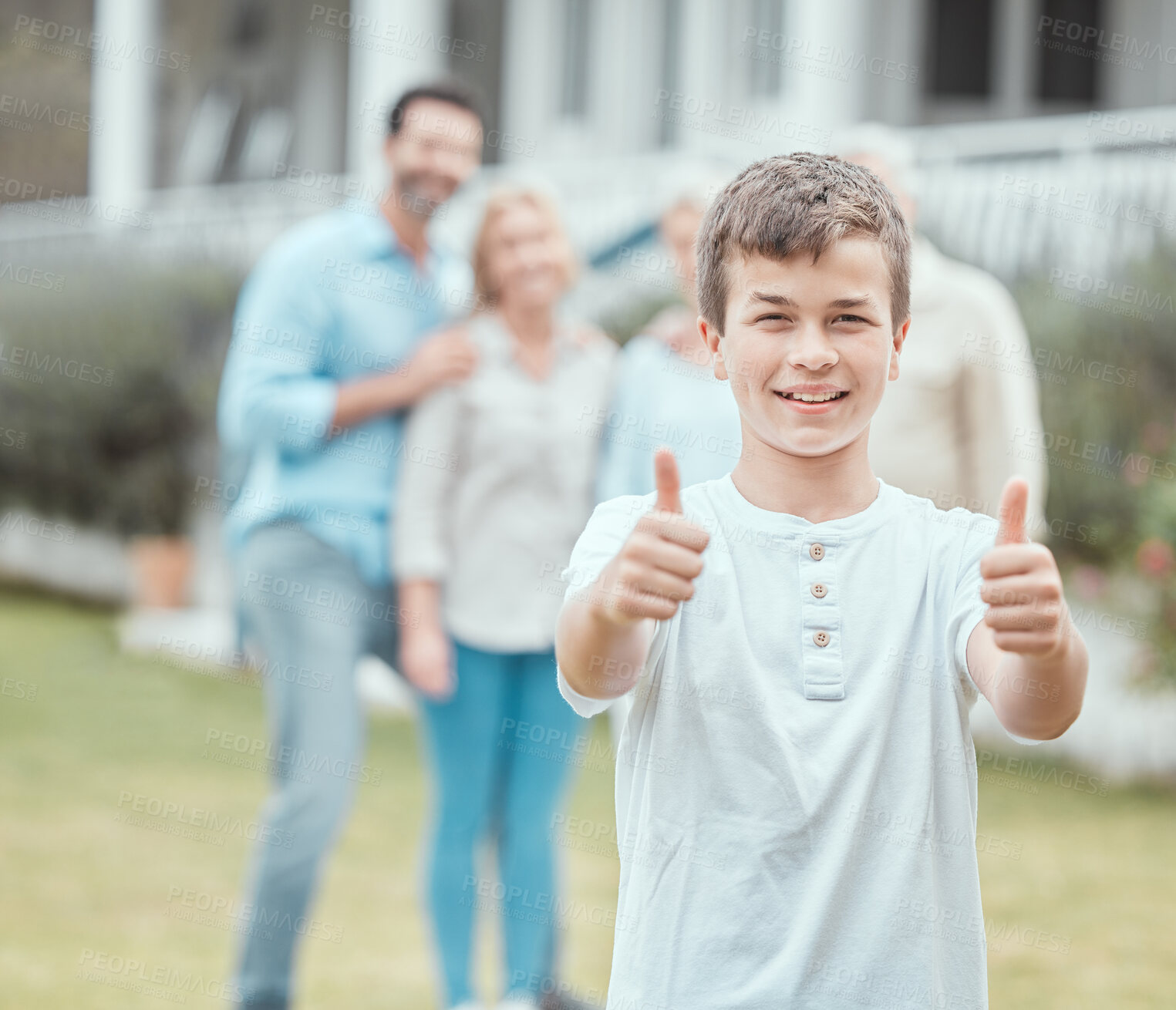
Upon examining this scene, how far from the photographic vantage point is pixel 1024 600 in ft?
4.32

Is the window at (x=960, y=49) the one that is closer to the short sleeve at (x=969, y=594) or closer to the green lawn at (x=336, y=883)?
the green lawn at (x=336, y=883)

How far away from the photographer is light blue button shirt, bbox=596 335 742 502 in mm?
3232

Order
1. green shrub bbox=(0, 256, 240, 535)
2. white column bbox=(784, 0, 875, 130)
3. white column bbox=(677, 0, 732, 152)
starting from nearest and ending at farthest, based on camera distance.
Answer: white column bbox=(784, 0, 875, 130), white column bbox=(677, 0, 732, 152), green shrub bbox=(0, 256, 240, 535)

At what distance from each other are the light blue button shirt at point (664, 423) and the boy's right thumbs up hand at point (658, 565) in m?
1.78

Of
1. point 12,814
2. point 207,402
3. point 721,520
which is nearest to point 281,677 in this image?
point 721,520

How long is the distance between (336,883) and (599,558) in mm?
3774

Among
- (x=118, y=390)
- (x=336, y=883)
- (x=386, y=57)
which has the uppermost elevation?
(x=386, y=57)

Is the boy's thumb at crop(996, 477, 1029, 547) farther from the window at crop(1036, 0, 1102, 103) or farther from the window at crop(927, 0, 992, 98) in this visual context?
the window at crop(927, 0, 992, 98)

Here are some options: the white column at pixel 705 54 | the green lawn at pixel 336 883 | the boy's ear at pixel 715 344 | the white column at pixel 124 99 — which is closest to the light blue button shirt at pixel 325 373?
the green lawn at pixel 336 883

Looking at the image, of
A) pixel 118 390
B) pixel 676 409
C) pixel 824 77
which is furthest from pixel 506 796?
pixel 118 390

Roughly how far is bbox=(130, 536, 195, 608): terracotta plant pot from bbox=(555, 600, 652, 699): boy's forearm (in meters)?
9.90

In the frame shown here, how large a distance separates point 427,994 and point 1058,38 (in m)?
10.0

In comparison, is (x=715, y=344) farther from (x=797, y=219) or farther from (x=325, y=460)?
(x=325, y=460)

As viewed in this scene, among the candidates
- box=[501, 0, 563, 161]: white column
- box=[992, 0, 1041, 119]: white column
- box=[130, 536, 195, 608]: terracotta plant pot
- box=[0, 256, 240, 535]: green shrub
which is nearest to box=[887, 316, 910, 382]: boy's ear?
box=[0, 256, 240, 535]: green shrub
